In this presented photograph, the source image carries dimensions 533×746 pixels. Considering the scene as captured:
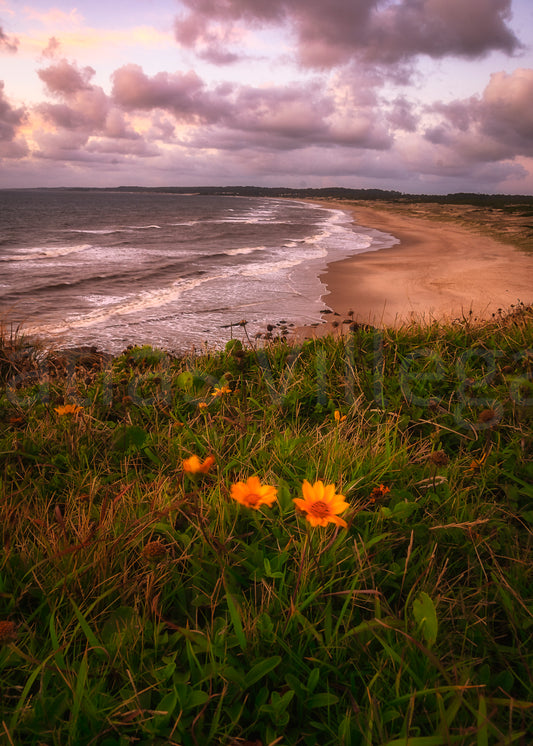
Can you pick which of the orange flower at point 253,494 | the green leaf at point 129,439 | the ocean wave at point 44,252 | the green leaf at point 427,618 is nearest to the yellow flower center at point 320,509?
the orange flower at point 253,494

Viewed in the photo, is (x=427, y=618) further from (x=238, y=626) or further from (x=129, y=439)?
(x=129, y=439)

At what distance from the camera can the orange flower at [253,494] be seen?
1365 millimetres

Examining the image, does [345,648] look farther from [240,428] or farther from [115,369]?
[115,369]

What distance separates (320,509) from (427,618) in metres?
0.40

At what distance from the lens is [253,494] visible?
1.42m

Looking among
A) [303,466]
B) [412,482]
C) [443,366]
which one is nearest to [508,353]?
[443,366]

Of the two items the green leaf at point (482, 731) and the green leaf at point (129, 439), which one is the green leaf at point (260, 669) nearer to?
the green leaf at point (482, 731)

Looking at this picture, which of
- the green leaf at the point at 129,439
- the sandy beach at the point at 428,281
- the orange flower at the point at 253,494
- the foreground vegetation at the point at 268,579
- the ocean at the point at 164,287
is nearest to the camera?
the foreground vegetation at the point at 268,579

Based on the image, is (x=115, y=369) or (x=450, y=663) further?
(x=115, y=369)

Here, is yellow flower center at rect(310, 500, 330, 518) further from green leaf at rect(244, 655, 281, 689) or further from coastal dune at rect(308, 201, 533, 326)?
coastal dune at rect(308, 201, 533, 326)

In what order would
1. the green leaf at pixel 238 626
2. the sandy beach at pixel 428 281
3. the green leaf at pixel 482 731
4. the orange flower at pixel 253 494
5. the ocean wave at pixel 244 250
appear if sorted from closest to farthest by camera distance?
the green leaf at pixel 482 731, the green leaf at pixel 238 626, the orange flower at pixel 253 494, the sandy beach at pixel 428 281, the ocean wave at pixel 244 250

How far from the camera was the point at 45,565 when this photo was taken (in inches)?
57.4

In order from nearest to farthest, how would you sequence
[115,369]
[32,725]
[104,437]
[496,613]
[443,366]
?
[32,725], [496,613], [104,437], [443,366], [115,369]

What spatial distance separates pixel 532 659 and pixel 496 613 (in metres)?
0.16
